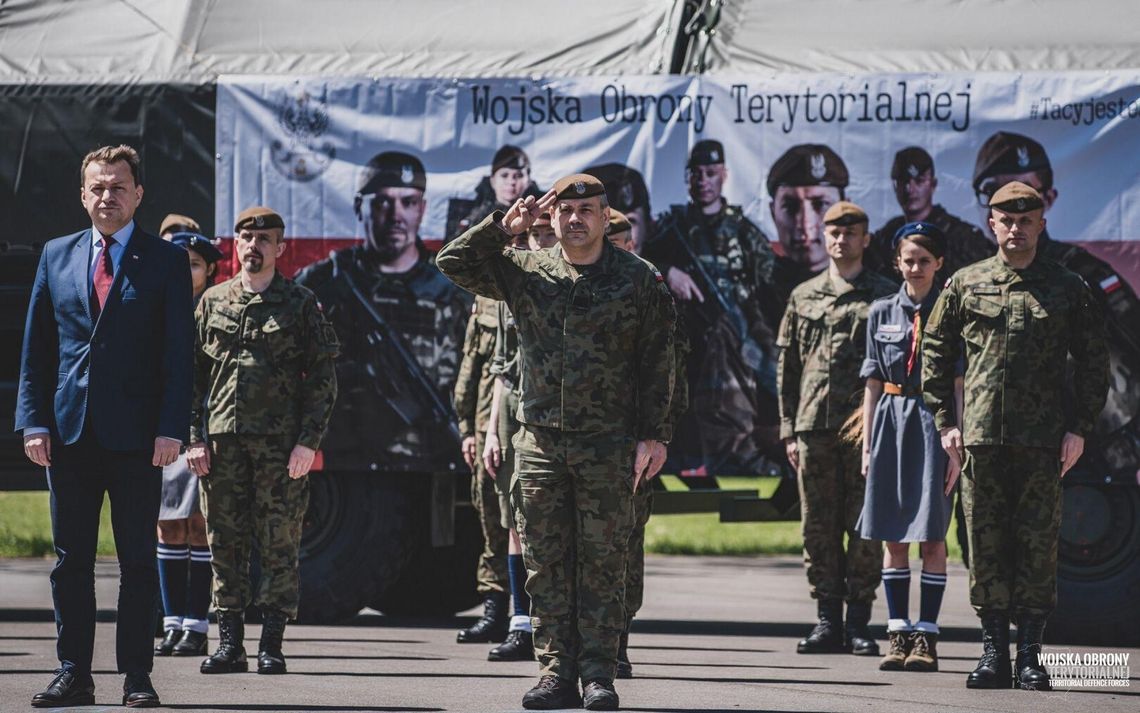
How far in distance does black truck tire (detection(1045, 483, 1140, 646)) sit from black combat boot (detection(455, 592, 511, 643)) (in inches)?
112

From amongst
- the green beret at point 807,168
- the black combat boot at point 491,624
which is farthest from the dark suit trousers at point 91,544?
the green beret at point 807,168

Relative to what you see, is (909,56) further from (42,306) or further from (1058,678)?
(42,306)

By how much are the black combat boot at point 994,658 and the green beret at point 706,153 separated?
313 cm

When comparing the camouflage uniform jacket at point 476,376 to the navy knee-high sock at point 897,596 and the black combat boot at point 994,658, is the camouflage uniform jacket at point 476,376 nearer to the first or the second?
the navy knee-high sock at point 897,596

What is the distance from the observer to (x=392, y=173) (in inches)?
393

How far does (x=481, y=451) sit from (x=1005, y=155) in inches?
123

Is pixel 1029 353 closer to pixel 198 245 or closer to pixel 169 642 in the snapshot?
pixel 198 245

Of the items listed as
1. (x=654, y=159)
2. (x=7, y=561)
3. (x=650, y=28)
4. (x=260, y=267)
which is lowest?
(x=7, y=561)

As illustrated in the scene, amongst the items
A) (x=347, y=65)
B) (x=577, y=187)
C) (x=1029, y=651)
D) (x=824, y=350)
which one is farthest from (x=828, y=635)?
(x=347, y=65)

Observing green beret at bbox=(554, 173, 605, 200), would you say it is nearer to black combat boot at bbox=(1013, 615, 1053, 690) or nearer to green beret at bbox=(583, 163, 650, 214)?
black combat boot at bbox=(1013, 615, 1053, 690)

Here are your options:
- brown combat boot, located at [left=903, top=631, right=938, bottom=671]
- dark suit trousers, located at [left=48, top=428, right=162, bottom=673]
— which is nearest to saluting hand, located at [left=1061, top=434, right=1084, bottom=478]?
brown combat boot, located at [left=903, top=631, right=938, bottom=671]

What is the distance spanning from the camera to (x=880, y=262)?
9594 millimetres

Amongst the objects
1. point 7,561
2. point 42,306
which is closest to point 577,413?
point 42,306

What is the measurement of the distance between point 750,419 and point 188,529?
298 centimetres
